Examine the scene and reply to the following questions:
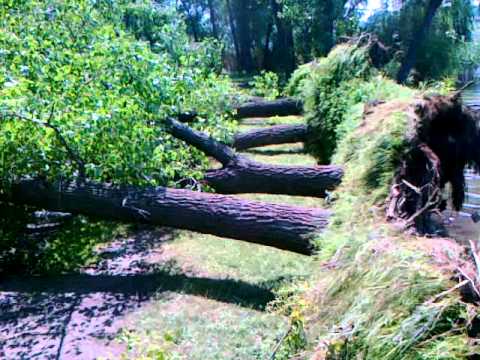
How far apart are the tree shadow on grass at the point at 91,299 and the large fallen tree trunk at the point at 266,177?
1.23 metres

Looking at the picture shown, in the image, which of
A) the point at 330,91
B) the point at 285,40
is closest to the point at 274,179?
the point at 330,91

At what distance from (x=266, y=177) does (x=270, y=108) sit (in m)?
6.71

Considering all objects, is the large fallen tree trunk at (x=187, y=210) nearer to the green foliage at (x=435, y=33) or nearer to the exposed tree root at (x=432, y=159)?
the exposed tree root at (x=432, y=159)

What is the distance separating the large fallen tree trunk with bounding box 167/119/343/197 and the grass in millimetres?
756

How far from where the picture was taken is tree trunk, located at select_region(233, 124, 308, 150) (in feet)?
34.7

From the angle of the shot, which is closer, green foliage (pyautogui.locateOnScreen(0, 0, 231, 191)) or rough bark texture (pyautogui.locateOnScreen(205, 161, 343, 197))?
green foliage (pyautogui.locateOnScreen(0, 0, 231, 191))

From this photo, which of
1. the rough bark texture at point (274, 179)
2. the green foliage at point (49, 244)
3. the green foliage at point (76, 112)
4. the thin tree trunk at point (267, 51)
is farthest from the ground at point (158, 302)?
the thin tree trunk at point (267, 51)

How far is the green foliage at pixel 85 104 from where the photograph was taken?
5.15m

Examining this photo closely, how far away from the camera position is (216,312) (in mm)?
4617

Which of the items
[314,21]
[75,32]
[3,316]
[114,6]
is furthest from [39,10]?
[314,21]

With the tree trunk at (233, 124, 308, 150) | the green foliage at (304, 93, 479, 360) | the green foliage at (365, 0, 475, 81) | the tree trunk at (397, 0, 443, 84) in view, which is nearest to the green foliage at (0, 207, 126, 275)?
the green foliage at (304, 93, 479, 360)

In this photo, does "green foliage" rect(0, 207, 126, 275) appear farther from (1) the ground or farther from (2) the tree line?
(2) the tree line

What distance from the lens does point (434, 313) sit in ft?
6.97

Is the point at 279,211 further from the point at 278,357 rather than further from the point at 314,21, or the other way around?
the point at 314,21
